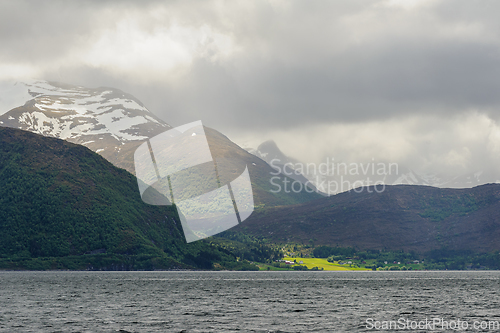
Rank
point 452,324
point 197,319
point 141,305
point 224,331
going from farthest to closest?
point 141,305
point 197,319
point 452,324
point 224,331

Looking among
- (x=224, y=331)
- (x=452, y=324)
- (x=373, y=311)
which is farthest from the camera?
(x=373, y=311)

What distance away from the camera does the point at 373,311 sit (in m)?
98.0

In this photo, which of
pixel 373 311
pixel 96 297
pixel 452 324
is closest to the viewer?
pixel 452 324

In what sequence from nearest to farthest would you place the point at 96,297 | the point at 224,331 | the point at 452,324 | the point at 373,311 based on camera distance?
the point at 224,331 < the point at 452,324 < the point at 373,311 < the point at 96,297

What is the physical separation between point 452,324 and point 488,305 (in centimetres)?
3832

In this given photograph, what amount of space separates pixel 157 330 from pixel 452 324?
1816 inches

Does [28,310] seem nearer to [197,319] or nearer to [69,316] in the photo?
[69,316]

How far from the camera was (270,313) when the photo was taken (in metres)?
93.5

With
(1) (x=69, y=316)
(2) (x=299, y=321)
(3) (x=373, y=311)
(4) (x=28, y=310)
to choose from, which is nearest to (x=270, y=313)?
(2) (x=299, y=321)

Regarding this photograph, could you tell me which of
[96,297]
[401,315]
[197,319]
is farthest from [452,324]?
[96,297]

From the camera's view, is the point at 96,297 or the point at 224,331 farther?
the point at 96,297

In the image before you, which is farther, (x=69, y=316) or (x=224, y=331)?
(x=69, y=316)

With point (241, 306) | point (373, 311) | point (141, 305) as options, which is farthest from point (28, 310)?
point (373, 311)

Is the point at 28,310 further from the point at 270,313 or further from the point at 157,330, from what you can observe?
the point at 270,313
